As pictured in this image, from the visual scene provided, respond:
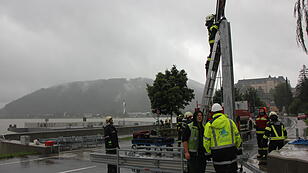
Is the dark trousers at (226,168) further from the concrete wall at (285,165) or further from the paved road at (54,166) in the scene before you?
the paved road at (54,166)

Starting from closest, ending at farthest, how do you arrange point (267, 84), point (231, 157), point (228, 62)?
point (231, 157)
point (228, 62)
point (267, 84)

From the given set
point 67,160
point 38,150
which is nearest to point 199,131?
point 67,160

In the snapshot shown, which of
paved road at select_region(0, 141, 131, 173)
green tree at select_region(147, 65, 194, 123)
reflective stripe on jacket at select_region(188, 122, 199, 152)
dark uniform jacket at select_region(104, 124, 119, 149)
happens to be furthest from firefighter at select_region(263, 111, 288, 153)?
green tree at select_region(147, 65, 194, 123)

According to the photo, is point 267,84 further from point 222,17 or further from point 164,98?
point 222,17

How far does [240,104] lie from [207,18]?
707 inches

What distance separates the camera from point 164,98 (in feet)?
84.4

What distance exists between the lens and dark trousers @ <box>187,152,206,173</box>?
5.07m

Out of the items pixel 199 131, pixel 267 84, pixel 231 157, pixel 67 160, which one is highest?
pixel 267 84

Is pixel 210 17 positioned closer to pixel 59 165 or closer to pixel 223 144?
pixel 223 144

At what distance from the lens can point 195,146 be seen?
5156 millimetres

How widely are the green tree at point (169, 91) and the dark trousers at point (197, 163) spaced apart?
2034cm

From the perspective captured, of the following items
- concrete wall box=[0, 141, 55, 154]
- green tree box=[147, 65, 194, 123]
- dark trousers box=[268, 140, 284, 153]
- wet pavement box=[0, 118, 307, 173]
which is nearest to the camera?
dark trousers box=[268, 140, 284, 153]

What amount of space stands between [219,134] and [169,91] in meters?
21.3

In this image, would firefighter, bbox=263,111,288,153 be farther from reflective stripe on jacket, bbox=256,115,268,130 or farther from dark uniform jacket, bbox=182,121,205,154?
dark uniform jacket, bbox=182,121,205,154
